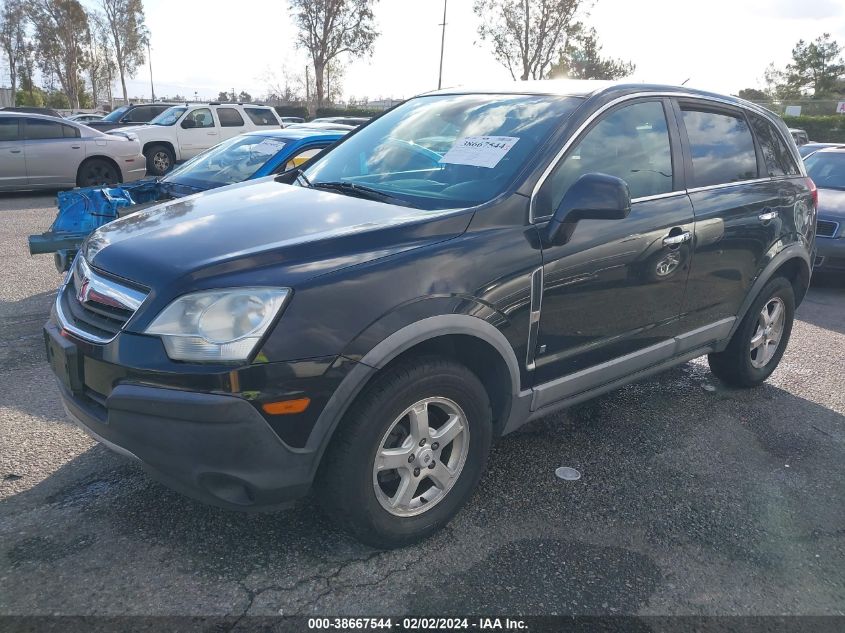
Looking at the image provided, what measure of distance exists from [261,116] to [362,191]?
15.4 metres

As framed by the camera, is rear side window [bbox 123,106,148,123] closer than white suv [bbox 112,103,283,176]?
No

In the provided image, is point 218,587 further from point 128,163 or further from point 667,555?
point 128,163

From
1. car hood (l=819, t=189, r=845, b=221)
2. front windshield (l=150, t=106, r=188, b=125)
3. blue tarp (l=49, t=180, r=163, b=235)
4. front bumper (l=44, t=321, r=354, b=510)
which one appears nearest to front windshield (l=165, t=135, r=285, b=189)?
blue tarp (l=49, t=180, r=163, b=235)

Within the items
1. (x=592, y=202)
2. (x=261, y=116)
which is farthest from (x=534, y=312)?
(x=261, y=116)

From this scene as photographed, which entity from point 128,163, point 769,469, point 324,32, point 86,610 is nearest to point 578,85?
point 769,469

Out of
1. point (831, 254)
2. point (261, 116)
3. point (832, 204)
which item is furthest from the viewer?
point (261, 116)

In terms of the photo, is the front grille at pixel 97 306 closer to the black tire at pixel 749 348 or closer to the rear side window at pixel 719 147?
the rear side window at pixel 719 147

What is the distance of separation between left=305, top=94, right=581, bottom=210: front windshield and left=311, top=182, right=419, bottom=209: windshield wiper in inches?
0.7

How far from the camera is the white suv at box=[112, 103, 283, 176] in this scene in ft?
53.4

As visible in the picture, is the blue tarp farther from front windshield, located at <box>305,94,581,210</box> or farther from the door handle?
the door handle

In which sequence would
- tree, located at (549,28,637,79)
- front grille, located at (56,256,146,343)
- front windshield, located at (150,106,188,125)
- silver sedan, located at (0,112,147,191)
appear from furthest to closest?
tree, located at (549,28,637,79)
front windshield, located at (150,106,188,125)
silver sedan, located at (0,112,147,191)
front grille, located at (56,256,146,343)

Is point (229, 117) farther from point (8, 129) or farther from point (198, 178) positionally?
point (198, 178)

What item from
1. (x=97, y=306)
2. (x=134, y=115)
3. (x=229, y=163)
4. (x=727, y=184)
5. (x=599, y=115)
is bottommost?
(x=97, y=306)

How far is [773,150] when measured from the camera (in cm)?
447
